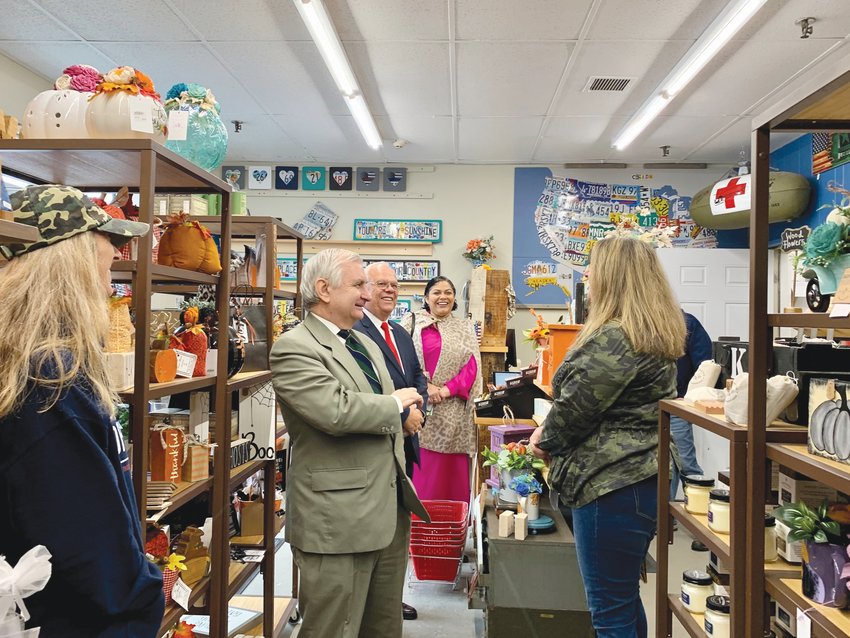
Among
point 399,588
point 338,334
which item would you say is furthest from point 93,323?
point 399,588

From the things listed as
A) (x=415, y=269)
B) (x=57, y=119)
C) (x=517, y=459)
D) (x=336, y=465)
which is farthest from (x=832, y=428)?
(x=415, y=269)

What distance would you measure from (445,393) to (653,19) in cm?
270

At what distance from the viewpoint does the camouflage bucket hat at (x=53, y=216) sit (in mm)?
1244

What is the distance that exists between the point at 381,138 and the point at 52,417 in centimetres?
590

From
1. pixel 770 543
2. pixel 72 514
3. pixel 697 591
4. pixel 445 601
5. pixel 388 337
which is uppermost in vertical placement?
pixel 388 337

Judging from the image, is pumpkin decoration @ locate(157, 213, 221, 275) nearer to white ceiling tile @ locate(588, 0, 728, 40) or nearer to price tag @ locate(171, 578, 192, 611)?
price tag @ locate(171, 578, 192, 611)

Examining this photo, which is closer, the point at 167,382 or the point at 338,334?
the point at 167,382

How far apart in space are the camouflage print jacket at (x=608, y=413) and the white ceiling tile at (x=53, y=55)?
438 cm

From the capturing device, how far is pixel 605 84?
5.08 metres

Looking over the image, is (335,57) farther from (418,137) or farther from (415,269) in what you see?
(415,269)

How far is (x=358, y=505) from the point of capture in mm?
2148

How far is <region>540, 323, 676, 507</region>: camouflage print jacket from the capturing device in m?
2.10

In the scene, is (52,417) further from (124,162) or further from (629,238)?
(629,238)

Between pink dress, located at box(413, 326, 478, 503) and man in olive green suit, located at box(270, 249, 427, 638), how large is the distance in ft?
6.03
